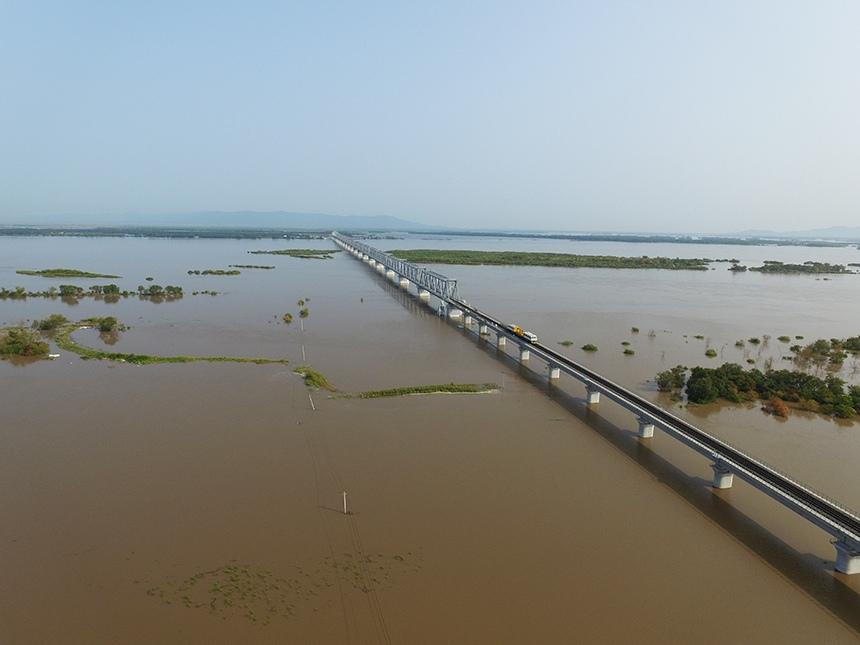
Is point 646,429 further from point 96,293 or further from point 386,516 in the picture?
point 96,293

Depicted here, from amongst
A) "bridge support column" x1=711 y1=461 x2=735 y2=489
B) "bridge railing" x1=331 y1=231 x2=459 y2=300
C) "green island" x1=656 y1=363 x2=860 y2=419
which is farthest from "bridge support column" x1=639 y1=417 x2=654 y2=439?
"bridge railing" x1=331 y1=231 x2=459 y2=300

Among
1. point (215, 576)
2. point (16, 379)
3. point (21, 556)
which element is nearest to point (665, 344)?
point (215, 576)

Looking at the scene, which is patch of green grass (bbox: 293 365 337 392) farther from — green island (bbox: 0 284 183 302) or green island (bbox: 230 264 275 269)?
green island (bbox: 230 264 275 269)

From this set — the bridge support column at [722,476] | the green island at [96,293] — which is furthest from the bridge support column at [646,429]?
the green island at [96,293]

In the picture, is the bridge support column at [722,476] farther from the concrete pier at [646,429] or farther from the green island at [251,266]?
the green island at [251,266]

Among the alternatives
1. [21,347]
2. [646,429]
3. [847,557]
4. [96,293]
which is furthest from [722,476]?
[96,293]

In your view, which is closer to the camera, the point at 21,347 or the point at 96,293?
the point at 21,347
